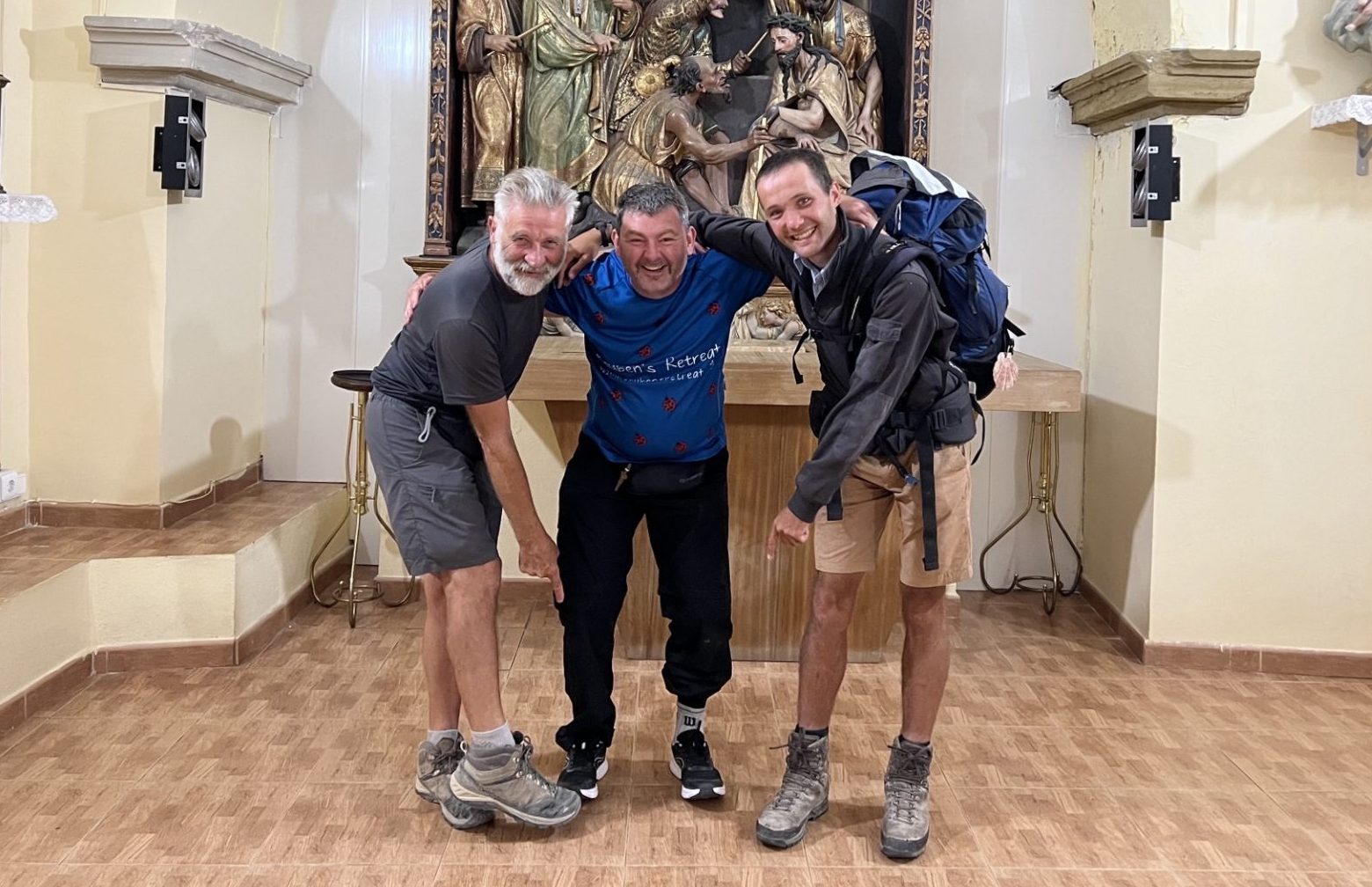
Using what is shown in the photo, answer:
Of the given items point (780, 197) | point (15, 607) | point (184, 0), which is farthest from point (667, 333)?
point (184, 0)

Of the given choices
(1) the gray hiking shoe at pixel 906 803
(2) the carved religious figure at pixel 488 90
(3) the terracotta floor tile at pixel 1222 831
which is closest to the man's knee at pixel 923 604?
(1) the gray hiking shoe at pixel 906 803

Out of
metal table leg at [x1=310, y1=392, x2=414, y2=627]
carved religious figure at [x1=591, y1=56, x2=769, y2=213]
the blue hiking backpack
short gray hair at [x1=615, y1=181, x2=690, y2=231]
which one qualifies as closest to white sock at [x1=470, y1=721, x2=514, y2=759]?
short gray hair at [x1=615, y1=181, x2=690, y2=231]

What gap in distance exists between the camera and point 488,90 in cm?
528

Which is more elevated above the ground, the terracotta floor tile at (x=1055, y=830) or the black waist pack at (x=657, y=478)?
the black waist pack at (x=657, y=478)

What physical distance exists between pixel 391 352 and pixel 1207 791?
2.33 meters

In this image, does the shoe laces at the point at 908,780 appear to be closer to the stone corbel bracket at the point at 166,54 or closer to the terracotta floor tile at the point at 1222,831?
the terracotta floor tile at the point at 1222,831

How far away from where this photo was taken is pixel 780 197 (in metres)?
2.95

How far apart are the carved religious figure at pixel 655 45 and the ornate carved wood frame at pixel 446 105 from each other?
25.2 inches

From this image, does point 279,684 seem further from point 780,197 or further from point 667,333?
point 780,197

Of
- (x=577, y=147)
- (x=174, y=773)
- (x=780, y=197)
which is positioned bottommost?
(x=174, y=773)

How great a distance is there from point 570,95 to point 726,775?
284 cm

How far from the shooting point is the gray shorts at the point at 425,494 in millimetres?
3107

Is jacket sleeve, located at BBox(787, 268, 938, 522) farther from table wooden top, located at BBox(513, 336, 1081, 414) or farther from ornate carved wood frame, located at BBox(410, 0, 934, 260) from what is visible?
ornate carved wood frame, located at BBox(410, 0, 934, 260)

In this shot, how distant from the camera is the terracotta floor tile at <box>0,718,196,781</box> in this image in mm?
3521
